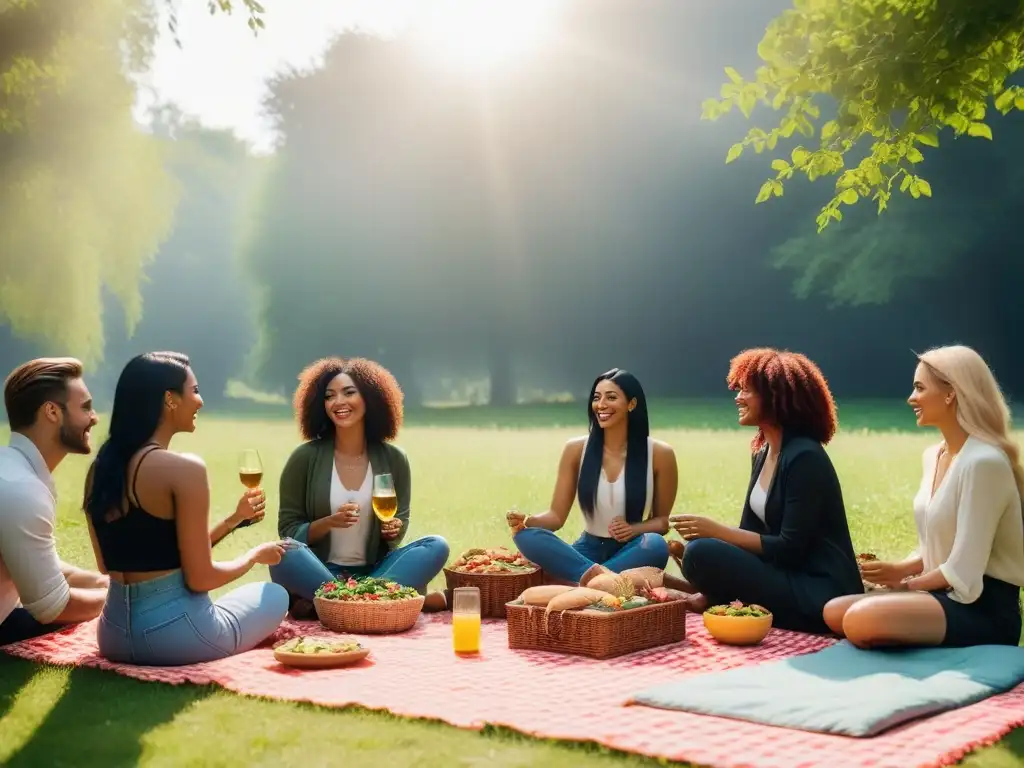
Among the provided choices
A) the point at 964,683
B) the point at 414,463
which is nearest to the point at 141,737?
the point at 964,683

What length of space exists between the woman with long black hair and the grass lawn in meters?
0.28

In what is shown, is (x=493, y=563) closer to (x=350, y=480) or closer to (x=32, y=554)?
(x=350, y=480)

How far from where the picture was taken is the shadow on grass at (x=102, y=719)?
4.17m

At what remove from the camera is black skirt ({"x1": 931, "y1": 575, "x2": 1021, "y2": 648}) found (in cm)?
540

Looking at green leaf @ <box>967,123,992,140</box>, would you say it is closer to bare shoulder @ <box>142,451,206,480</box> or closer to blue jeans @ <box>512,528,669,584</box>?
blue jeans @ <box>512,528,669,584</box>

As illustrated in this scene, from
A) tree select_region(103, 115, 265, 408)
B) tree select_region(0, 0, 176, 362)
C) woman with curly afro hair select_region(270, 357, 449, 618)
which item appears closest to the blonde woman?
woman with curly afro hair select_region(270, 357, 449, 618)

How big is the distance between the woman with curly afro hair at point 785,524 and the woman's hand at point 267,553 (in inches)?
83.6

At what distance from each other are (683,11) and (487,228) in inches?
302

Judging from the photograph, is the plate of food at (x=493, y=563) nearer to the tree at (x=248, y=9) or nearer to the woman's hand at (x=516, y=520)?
the woman's hand at (x=516, y=520)

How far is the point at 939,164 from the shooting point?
27.3 meters

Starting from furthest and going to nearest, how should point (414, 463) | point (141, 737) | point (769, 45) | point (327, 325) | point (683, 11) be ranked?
point (327, 325)
point (683, 11)
point (414, 463)
point (769, 45)
point (141, 737)

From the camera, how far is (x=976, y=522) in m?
5.27

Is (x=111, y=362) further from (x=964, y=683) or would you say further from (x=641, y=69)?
(x=964, y=683)

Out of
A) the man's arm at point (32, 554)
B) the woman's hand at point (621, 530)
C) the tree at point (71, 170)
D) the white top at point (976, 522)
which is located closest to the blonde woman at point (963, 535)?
the white top at point (976, 522)
